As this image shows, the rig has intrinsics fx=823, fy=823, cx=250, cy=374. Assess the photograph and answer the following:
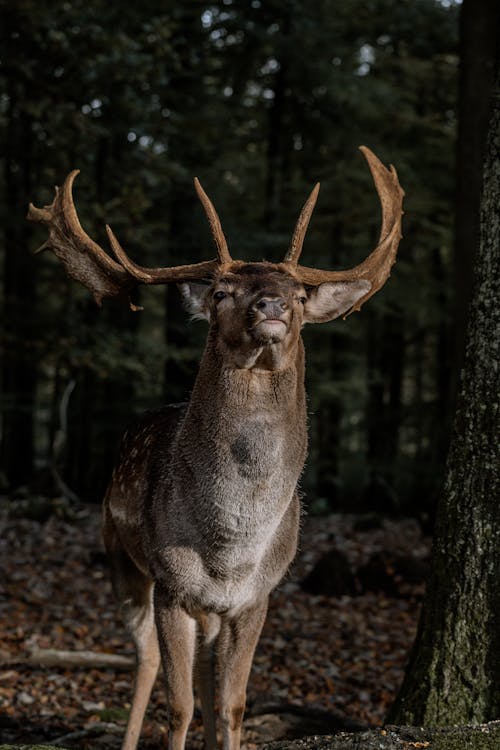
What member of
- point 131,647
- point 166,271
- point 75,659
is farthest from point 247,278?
point 131,647

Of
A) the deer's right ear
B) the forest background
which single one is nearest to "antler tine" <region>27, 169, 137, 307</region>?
the deer's right ear

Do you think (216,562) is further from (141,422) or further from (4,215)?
(4,215)

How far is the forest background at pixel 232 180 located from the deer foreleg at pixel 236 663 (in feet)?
19.8

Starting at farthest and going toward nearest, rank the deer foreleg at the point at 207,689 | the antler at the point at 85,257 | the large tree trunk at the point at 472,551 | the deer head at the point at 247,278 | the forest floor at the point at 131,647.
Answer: the forest floor at the point at 131,647
the deer foreleg at the point at 207,689
the antler at the point at 85,257
the large tree trunk at the point at 472,551
the deer head at the point at 247,278

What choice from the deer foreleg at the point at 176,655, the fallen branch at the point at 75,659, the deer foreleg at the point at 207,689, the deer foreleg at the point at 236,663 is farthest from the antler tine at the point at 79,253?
the fallen branch at the point at 75,659

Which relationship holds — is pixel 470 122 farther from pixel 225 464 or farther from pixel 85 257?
pixel 225 464

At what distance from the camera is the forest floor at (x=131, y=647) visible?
17.2ft

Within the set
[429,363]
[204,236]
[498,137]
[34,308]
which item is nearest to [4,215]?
[34,308]

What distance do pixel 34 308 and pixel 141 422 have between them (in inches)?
340

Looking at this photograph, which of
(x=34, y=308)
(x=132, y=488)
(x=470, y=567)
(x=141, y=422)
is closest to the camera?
(x=470, y=567)

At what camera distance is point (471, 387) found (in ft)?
13.7

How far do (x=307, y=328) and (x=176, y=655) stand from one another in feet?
41.1

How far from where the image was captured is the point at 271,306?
3.52 meters

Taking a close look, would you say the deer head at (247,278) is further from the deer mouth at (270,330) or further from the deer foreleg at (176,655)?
the deer foreleg at (176,655)
